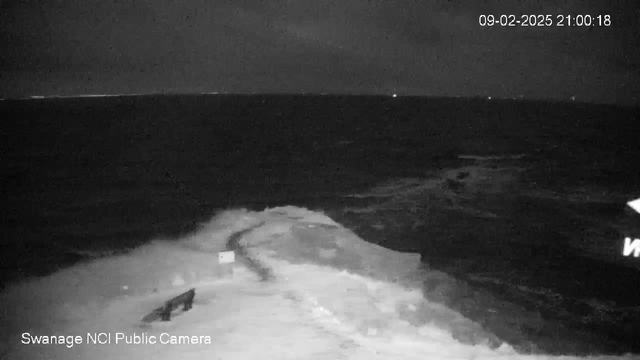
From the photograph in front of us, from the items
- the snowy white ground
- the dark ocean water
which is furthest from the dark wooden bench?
the dark ocean water

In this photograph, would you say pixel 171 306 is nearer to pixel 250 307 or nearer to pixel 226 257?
pixel 250 307

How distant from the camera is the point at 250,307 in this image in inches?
276

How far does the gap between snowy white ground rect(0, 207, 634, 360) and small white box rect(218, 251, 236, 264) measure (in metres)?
0.19

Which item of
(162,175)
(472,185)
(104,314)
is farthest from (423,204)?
(162,175)

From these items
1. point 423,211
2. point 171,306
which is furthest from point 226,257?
point 423,211

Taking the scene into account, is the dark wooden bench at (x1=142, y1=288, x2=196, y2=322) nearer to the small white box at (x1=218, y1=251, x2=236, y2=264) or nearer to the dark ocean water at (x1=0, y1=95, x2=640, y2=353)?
the small white box at (x1=218, y1=251, x2=236, y2=264)

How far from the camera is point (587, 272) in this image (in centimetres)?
1083

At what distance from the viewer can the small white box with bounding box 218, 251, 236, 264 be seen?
9320 millimetres

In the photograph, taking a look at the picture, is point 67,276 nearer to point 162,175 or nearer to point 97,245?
point 97,245

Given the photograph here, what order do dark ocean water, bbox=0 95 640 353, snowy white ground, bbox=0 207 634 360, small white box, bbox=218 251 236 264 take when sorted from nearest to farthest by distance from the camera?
snowy white ground, bbox=0 207 634 360
dark ocean water, bbox=0 95 640 353
small white box, bbox=218 251 236 264

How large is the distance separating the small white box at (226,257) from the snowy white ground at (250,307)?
0.62ft

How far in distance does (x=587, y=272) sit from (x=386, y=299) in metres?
6.34

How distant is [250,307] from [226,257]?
108 inches

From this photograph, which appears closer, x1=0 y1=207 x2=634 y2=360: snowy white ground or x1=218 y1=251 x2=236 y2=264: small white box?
x1=0 y1=207 x2=634 y2=360: snowy white ground
